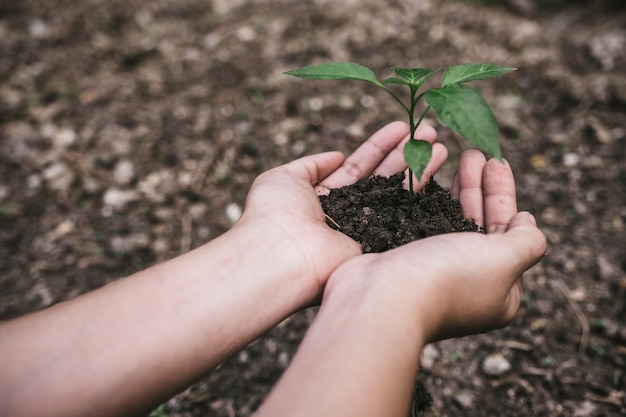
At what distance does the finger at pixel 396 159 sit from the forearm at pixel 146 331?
2.38ft

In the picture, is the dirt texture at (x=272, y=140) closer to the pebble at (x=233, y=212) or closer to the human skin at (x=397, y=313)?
the pebble at (x=233, y=212)

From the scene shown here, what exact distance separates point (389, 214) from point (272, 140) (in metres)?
1.61

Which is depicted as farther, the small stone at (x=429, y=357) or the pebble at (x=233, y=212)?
the pebble at (x=233, y=212)

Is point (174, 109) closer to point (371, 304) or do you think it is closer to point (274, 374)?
point (274, 374)

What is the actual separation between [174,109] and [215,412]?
7.43 feet

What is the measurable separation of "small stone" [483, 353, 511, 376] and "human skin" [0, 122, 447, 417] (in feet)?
3.30

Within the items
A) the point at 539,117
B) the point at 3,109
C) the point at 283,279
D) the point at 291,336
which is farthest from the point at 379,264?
the point at 3,109

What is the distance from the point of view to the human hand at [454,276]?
1316 millimetres

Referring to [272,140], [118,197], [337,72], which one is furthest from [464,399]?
[118,197]

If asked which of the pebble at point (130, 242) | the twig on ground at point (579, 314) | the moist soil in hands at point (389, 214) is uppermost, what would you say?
the moist soil in hands at point (389, 214)

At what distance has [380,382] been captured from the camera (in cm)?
109

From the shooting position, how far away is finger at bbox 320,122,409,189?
2.02 metres

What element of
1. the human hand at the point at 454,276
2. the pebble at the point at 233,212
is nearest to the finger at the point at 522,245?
the human hand at the point at 454,276

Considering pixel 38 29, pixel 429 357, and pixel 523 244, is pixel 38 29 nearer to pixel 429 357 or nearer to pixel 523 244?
pixel 429 357
